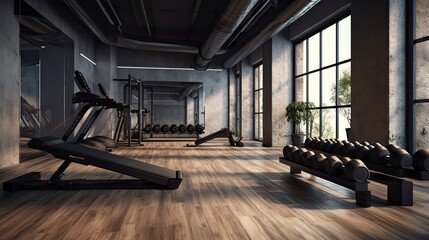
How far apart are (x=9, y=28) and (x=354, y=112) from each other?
4689mm

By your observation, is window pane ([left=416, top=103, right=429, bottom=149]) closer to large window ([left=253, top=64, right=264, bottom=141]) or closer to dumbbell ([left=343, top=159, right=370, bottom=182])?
dumbbell ([left=343, top=159, right=370, bottom=182])

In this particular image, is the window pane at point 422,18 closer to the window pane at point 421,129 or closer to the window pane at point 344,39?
the window pane at point 421,129

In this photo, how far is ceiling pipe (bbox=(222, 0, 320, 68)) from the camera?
4.66 metres

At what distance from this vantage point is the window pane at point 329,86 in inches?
236

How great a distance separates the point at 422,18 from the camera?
409 centimetres

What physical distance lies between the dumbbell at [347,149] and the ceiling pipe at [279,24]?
2.14 m

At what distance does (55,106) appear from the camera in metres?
5.75

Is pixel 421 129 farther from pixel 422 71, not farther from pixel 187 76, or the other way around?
pixel 187 76

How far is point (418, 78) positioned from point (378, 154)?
6.10 ft

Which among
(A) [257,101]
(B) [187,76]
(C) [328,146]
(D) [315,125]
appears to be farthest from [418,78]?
(B) [187,76]

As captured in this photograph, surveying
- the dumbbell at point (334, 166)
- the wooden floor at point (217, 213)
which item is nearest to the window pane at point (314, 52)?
the wooden floor at point (217, 213)

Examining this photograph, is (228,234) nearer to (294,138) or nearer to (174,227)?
(174,227)

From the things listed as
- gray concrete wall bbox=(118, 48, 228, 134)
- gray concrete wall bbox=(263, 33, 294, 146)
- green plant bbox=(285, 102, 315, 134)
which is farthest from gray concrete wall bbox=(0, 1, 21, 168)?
gray concrete wall bbox=(118, 48, 228, 134)

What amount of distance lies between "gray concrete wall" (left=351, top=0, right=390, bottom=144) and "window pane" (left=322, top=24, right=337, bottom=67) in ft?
4.25
